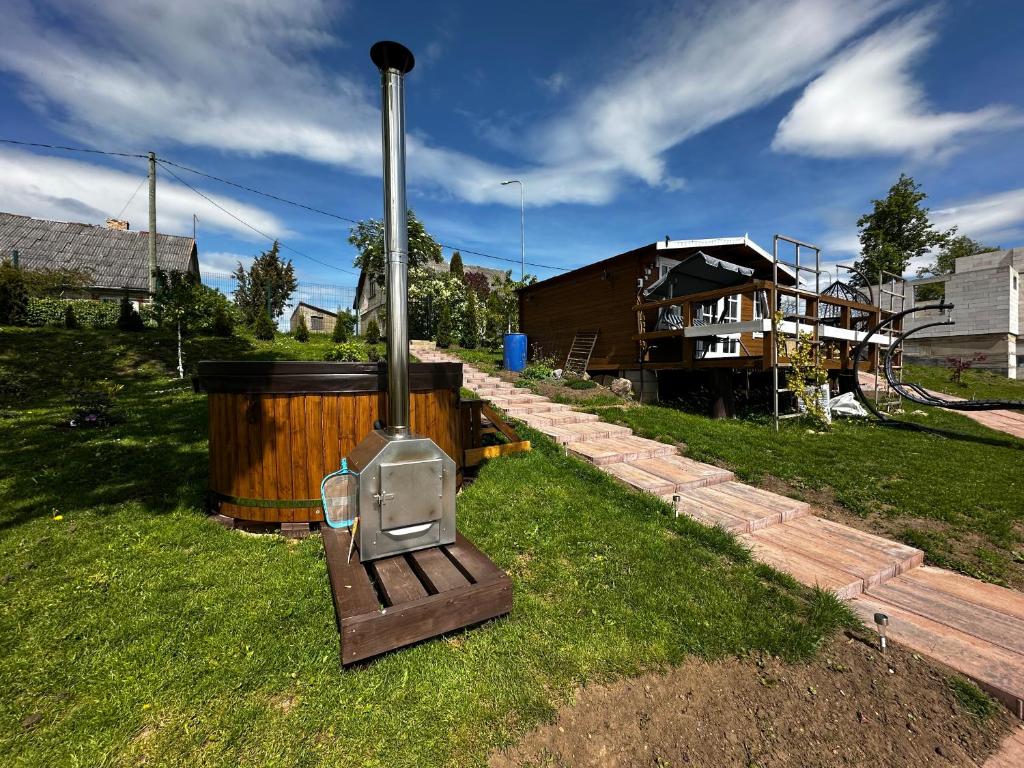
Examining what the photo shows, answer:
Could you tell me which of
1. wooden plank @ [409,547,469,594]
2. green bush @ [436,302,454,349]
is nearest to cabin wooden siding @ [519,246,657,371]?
green bush @ [436,302,454,349]

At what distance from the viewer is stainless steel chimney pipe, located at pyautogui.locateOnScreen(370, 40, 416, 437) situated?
2660 mm

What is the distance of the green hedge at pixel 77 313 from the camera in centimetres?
1440

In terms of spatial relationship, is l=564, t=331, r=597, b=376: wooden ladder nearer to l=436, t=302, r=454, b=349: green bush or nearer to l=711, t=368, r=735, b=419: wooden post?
l=711, t=368, r=735, b=419: wooden post

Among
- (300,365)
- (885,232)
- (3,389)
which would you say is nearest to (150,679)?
(300,365)

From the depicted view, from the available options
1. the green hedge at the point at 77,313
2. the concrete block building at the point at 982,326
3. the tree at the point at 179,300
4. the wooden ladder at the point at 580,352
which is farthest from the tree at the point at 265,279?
the concrete block building at the point at 982,326

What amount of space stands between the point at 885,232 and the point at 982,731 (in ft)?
131

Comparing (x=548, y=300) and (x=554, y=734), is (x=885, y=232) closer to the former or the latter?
(x=548, y=300)

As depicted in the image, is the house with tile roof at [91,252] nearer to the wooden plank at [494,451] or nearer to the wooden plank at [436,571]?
the wooden plank at [494,451]

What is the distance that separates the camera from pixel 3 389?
7.72m

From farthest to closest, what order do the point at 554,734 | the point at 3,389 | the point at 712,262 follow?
the point at 712,262 → the point at 3,389 → the point at 554,734

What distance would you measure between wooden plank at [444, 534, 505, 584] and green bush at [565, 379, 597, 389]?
818 cm

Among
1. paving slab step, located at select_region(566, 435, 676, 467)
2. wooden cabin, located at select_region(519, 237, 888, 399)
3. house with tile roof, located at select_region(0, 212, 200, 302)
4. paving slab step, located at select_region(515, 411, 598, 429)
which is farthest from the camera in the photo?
house with tile roof, located at select_region(0, 212, 200, 302)

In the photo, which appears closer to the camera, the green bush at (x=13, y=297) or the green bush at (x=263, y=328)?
the green bush at (x=13, y=297)

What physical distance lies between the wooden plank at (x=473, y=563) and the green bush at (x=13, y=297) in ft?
65.6
